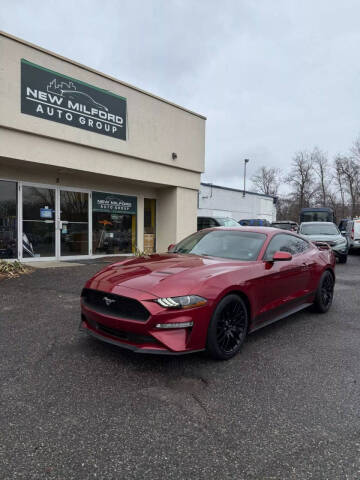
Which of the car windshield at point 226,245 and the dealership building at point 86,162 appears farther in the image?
the dealership building at point 86,162

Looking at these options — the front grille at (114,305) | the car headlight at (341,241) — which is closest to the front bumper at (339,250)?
the car headlight at (341,241)

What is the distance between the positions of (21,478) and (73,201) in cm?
952

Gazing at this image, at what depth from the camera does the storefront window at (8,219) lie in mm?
9055

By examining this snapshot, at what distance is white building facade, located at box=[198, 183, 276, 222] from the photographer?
993 inches

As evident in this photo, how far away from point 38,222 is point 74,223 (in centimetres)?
116

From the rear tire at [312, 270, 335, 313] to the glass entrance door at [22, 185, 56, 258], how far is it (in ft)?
25.7

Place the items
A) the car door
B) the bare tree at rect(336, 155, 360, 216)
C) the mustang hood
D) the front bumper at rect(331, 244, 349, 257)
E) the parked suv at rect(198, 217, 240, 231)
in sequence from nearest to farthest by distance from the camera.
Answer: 1. the mustang hood
2. the car door
3. the front bumper at rect(331, 244, 349, 257)
4. the parked suv at rect(198, 217, 240, 231)
5. the bare tree at rect(336, 155, 360, 216)

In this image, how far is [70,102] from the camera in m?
9.19

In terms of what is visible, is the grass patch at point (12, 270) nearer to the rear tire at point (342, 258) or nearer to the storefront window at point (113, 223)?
the storefront window at point (113, 223)

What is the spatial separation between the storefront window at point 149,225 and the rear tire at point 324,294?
8108 mm

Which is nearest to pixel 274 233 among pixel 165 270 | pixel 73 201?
pixel 165 270

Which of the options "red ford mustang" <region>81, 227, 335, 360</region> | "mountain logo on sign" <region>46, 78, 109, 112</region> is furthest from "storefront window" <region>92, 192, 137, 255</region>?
"red ford mustang" <region>81, 227, 335, 360</region>

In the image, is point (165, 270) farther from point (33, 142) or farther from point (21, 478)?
point (33, 142)

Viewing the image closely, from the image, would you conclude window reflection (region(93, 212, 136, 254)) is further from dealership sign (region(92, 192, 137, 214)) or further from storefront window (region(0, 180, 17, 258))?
storefront window (region(0, 180, 17, 258))
